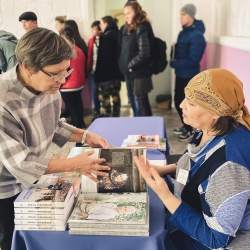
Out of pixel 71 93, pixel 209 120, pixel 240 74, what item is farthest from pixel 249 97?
pixel 71 93

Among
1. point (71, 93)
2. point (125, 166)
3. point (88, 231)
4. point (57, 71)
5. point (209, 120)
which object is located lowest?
point (71, 93)

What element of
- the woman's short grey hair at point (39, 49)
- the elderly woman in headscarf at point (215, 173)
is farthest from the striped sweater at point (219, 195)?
the woman's short grey hair at point (39, 49)

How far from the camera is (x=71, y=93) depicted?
12.3 feet

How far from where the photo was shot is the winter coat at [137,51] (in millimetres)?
3168

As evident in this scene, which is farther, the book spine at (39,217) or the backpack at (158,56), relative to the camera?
the backpack at (158,56)

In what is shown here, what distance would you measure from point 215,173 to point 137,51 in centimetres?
252

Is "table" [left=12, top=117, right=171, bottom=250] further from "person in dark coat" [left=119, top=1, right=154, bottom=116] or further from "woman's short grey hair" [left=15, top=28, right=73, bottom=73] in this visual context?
"person in dark coat" [left=119, top=1, right=154, bottom=116]

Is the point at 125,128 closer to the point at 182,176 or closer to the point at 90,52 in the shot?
the point at 182,176

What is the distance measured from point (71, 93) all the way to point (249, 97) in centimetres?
217

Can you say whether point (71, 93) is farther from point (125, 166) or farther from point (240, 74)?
point (125, 166)

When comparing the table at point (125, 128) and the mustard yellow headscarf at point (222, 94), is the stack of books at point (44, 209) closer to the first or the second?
the mustard yellow headscarf at point (222, 94)

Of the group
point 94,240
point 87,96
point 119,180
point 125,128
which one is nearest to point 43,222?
point 94,240

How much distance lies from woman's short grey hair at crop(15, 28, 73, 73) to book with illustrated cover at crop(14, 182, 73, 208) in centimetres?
44

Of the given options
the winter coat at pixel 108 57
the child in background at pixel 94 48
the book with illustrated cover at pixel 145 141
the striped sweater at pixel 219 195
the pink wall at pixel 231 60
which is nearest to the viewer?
the striped sweater at pixel 219 195
